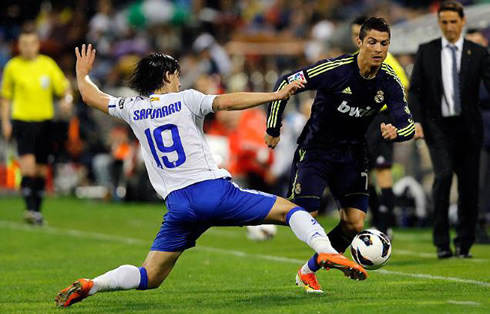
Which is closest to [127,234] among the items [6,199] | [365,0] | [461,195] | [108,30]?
[461,195]

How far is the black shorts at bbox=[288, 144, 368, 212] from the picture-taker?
9102 mm

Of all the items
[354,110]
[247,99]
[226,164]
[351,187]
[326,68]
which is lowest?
[226,164]

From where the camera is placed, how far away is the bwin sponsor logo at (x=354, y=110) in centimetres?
902

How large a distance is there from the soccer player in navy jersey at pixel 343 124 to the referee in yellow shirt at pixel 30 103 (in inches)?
326

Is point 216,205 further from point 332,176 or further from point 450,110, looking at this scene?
point 450,110

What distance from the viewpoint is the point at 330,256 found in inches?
301

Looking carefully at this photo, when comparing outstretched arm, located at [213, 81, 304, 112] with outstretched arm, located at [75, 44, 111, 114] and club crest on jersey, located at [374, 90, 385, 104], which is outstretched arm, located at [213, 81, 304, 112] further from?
club crest on jersey, located at [374, 90, 385, 104]

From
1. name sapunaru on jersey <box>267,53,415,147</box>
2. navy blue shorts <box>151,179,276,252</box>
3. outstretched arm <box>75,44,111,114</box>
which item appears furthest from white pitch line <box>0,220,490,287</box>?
outstretched arm <box>75,44,111,114</box>

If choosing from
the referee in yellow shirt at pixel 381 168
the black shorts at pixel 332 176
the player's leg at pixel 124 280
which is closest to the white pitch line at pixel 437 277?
the black shorts at pixel 332 176

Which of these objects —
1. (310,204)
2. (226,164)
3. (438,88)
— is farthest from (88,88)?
(226,164)

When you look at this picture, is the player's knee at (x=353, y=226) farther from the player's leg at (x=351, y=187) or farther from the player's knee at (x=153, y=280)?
the player's knee at (x=153, y=280)

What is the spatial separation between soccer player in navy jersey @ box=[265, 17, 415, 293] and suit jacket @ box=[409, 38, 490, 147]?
98.9 inches

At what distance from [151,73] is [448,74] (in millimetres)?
4446

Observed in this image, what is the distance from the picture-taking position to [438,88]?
11664 mm
